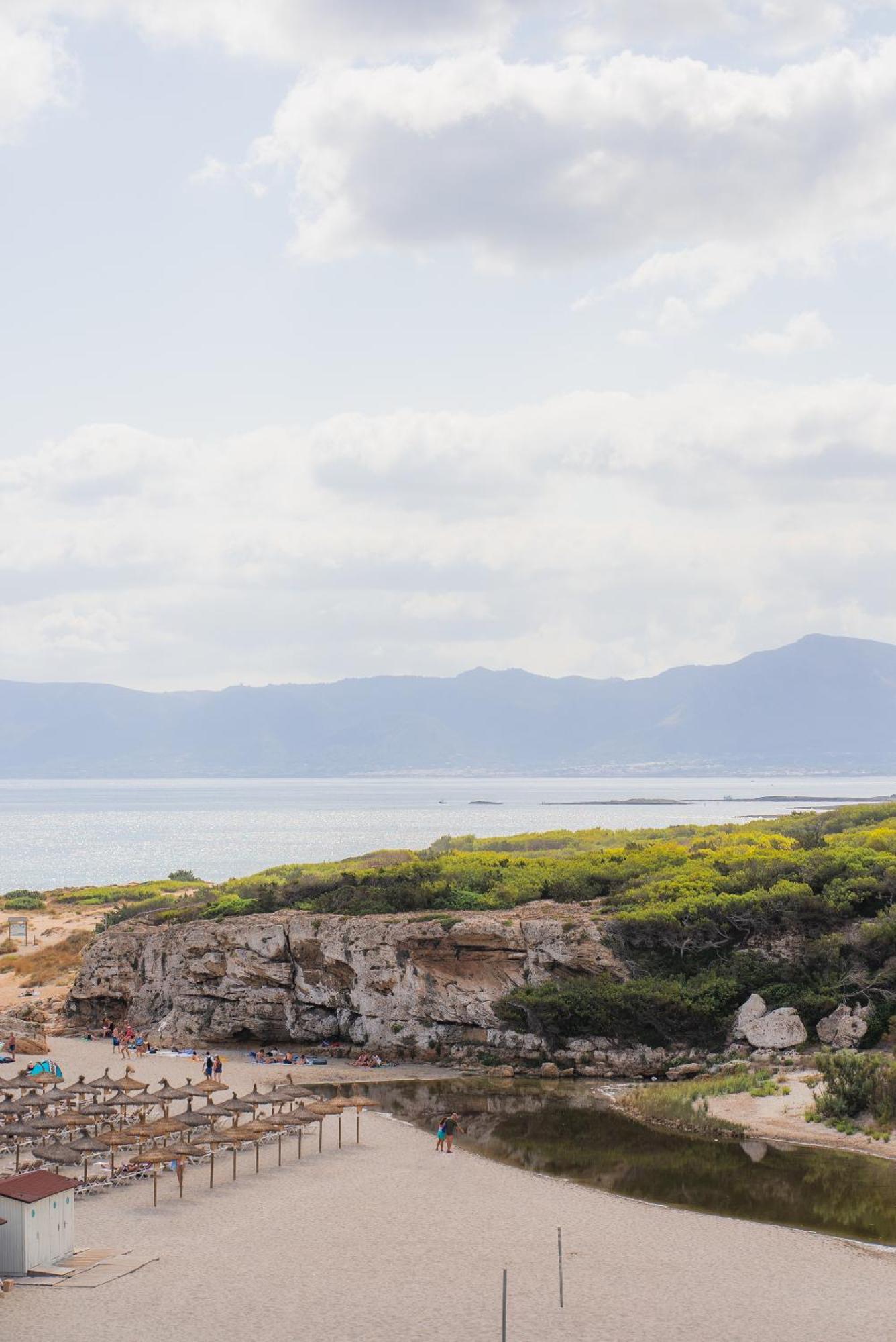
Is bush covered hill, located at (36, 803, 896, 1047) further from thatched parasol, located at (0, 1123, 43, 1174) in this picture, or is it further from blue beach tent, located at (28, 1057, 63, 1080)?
thatched parasol, located at (0, 1123, 43, 1174)

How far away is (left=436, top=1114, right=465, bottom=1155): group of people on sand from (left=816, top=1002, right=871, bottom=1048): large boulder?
13.9 metres

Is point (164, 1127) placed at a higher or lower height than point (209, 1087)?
higher

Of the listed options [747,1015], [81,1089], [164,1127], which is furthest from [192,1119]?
[747,1015]

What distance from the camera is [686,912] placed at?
44438 millimetres

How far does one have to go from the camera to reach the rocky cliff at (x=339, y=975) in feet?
144

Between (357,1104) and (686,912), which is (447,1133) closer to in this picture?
(357,1104)

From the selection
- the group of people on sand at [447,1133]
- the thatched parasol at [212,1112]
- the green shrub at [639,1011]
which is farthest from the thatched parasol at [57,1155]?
the green shrub at [639,1011]

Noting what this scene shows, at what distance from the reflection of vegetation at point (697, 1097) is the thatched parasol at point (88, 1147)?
1539cm

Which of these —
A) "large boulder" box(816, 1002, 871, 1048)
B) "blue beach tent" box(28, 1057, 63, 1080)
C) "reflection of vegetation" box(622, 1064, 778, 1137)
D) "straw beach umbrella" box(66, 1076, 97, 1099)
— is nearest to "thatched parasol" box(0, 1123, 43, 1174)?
"straw beach umbrella" box(66, 1076, 97, 1099)

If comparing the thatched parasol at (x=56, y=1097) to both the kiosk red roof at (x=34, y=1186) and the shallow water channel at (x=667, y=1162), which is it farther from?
the kiosk red roof at (x=34, y=1186)

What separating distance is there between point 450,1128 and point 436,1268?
35.4ft

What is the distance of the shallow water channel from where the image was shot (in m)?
26.0

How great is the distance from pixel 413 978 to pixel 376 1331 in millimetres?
25456

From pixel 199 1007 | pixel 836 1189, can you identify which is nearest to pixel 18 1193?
pixel 836 1189
